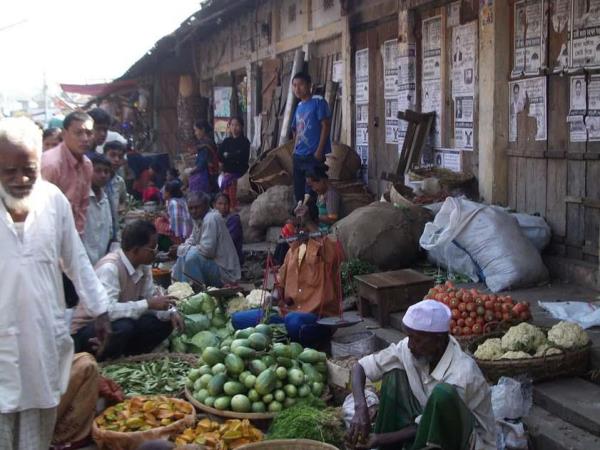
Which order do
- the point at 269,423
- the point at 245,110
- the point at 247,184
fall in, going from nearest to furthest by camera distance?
the point at 269,423
the point at 247,184
the point at 245,110

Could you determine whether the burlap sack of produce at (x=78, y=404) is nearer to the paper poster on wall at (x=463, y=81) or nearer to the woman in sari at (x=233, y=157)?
the paper poster on wall at (x=463, y=81)

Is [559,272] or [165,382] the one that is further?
[559,272]

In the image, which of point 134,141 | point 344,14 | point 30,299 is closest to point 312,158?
point 344,14

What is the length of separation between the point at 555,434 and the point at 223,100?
15528 mm

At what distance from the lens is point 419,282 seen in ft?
21.1

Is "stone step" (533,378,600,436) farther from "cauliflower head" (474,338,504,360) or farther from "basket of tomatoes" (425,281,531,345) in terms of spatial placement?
"basket of tomatoes" (425,281,531,345)

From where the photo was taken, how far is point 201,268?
800 centimetres

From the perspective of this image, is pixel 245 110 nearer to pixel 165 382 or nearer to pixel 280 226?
pixel 280 226

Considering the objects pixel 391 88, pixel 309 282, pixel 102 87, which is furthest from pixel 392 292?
pixel 102 87

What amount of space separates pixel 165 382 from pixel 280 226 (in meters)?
5.64

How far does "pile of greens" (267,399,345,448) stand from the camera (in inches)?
173

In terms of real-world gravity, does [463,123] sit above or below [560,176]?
above

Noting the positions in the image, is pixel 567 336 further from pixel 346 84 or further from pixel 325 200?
pixel 346 84

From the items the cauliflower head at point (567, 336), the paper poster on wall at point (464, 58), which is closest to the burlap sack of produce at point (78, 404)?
the cauliflower head at point (567, 336)
